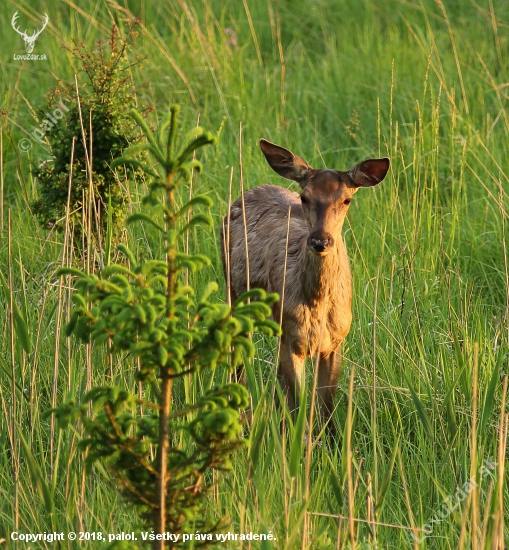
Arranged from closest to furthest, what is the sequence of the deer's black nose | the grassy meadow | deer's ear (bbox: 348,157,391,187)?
1. the grassy meadow
2. the deer's black nose
3. deer's ear (bbox: 348,157,391,187)

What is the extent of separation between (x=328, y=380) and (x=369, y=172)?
1.14 meters

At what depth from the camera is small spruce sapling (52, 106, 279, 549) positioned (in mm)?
2412

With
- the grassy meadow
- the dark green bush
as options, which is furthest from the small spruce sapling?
the dark green bush

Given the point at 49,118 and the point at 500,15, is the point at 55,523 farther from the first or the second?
the point at 500,15

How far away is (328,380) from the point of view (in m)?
5.03

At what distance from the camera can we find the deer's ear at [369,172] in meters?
4.95


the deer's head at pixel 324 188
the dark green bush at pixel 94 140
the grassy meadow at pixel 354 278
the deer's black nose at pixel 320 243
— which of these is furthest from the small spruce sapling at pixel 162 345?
the dark green bush at pixel 94 140

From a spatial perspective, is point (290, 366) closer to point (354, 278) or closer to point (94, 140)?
point (354, 278)

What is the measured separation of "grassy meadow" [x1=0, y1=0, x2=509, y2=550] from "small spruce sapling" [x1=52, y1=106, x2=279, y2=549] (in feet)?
0.69

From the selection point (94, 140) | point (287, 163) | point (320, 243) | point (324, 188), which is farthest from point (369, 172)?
point (94, 140)

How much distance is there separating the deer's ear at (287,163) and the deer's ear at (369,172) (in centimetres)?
28

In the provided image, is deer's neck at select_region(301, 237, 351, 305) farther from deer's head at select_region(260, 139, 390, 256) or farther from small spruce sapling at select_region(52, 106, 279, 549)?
small spruce sapling at select_region(52, 106, 279, 549)

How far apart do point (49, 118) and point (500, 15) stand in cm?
530

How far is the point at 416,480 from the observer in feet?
12.6
